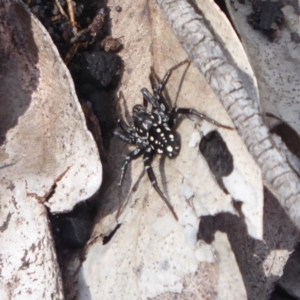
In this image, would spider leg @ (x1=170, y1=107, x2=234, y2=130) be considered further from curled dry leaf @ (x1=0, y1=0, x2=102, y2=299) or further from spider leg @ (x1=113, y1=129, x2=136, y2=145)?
curled dry leaf @ (x1=0, y1=0, x2=102, y2=299)

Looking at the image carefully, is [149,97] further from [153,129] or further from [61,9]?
[61,9]

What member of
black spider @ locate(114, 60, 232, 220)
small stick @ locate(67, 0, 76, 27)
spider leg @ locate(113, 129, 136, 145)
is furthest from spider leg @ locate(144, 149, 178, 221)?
small stick @ locate(67, 0, 76, 27)

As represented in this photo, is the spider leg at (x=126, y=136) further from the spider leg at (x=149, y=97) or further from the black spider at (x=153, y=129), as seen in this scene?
the spider leg at (x=149, y=97)

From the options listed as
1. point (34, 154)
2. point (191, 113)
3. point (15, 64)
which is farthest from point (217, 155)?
point (15, 64)

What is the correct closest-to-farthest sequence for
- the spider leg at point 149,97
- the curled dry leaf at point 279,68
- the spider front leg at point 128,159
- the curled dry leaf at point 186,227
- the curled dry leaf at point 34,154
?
the curled dry leaf at point 186,227, the curled dry leaf at point 34,154, the curled dry leaf at point 279,68, the spider front leg at point 128,159, the spider leg at point 149,97

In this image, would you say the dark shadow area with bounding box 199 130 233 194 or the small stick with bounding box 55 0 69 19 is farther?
the small stick with bounding box 55 0 69 19

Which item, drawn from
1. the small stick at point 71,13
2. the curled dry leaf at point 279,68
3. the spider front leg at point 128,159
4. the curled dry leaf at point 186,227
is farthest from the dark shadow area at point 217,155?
the small stick at point 71,13

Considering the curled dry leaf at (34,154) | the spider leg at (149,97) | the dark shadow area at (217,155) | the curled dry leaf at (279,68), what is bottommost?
the curled dry leaf at (34,154)
